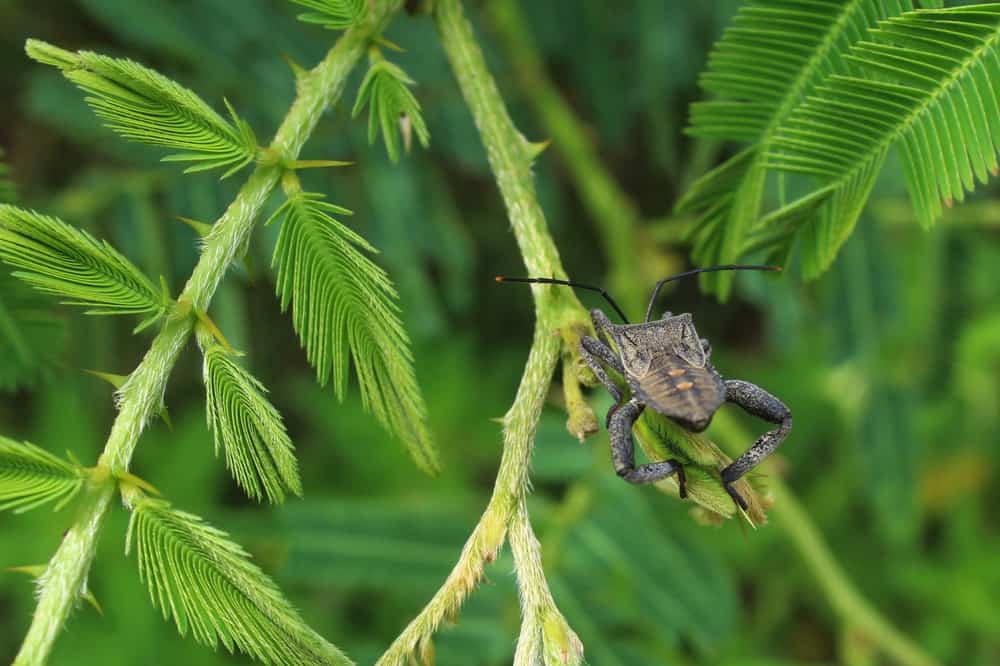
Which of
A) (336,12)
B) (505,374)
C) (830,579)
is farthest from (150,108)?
(505,374)

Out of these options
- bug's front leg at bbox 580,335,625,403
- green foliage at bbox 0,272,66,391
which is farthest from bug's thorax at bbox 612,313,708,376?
green foliage at bbox 0,272,66,391

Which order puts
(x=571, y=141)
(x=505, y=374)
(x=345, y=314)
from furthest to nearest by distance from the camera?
1. (x=505, y=374)
2. (x=571, y=141)
3. (x=345, y=314)

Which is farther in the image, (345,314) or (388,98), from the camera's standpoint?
(388,98)

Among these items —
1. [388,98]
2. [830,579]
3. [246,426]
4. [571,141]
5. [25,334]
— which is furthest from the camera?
[571,141]

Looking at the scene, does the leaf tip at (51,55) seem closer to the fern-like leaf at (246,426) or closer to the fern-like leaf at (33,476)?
the fern-like leaf at (246,426)

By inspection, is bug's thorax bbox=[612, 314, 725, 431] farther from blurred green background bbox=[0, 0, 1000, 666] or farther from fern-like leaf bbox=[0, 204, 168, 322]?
blurred green background bbox=[0, 0, 1000, 666]

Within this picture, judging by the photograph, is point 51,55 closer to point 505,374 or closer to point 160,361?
point 160,361
